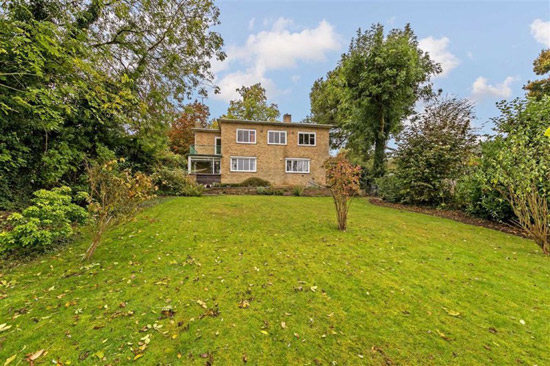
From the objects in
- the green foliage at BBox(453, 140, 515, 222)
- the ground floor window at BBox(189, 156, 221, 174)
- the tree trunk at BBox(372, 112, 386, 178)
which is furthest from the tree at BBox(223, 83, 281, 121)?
the green foliage at BBox(453, 140, 515, 222)

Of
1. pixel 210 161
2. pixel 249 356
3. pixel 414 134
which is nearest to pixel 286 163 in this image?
pixel 210 161

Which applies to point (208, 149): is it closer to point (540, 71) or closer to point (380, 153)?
point (380, 153)

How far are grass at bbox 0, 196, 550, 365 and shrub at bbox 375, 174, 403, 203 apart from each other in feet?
24.3

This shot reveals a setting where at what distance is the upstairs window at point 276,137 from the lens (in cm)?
2233

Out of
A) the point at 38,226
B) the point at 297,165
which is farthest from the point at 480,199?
the point at 297,165

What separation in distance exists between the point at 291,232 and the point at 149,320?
4.01 meters

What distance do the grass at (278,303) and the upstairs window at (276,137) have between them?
17.7m

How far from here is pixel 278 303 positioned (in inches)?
119

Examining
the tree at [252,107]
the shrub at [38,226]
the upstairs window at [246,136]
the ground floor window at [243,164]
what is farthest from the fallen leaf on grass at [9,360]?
the tree at [252,107]

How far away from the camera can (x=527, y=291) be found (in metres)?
3.43

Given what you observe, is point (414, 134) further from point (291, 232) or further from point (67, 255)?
point (67, 255)

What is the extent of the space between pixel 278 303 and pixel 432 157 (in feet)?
36.6

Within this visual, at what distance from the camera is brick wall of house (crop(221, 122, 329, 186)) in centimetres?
2159

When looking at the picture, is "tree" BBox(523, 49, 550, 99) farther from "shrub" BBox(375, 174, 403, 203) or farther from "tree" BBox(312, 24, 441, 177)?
"shrub" BBox(375, 174, 403, 203)
